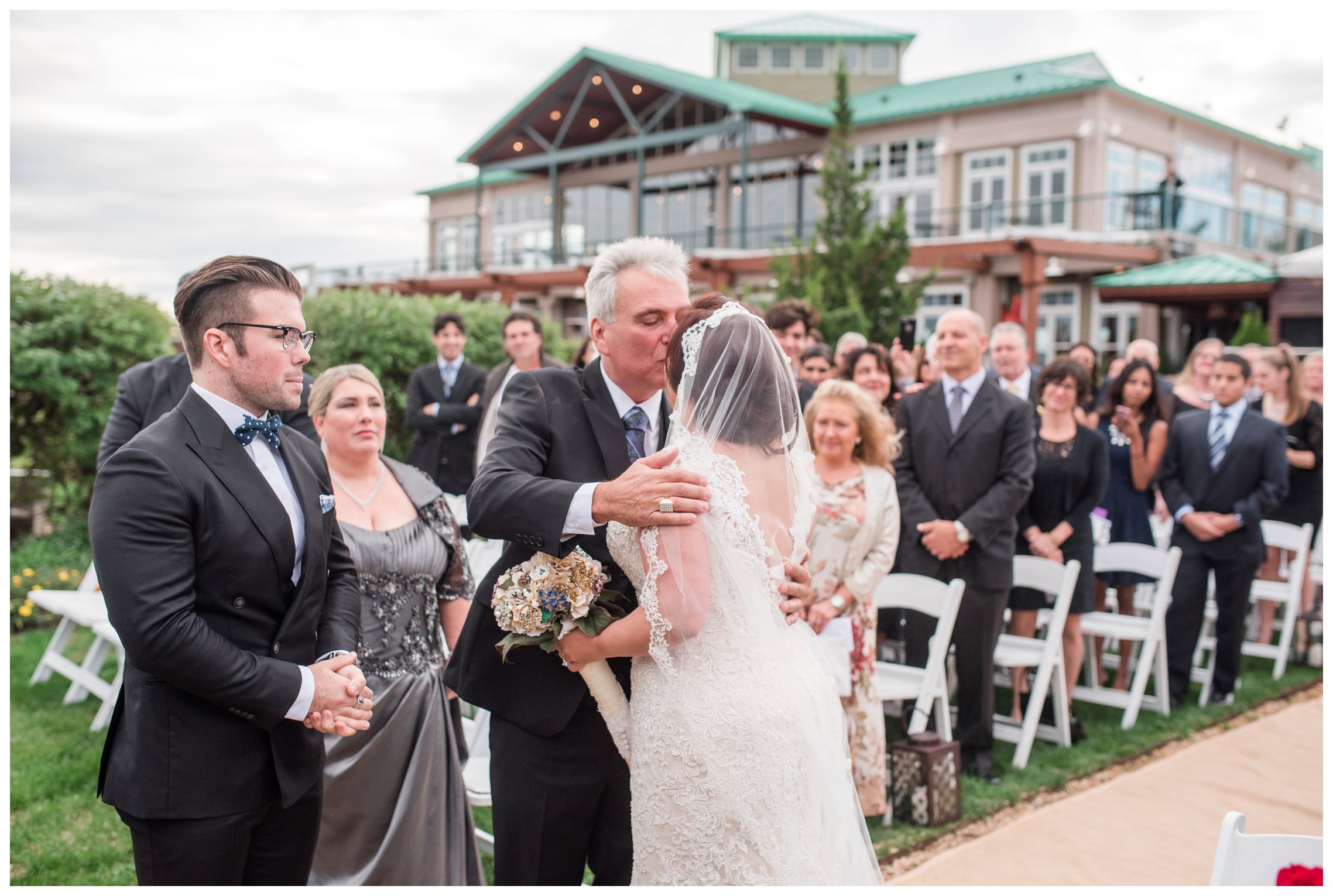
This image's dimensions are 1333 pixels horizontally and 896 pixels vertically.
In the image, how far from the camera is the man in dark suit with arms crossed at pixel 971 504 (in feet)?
17.1

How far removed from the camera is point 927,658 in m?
5.43

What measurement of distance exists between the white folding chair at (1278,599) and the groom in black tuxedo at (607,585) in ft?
19.0

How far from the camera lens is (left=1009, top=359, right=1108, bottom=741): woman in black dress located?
594 cm

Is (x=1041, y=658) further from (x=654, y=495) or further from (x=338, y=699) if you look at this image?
(x=338, y=699)

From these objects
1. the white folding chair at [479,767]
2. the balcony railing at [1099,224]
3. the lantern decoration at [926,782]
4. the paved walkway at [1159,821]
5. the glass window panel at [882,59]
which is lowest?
the paved walkway at [1159,821]

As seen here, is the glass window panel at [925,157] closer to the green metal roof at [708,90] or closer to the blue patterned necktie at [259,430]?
the green metal roof at [708,90]

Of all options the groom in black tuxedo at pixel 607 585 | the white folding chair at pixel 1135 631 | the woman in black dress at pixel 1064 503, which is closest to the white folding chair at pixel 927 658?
the woman in black dress at pixel 1064 503

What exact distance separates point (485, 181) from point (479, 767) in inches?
1548

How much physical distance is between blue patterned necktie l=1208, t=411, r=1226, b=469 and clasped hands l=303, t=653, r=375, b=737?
6190mm

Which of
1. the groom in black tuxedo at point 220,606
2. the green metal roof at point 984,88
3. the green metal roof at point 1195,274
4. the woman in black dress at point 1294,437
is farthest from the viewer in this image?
the green metal roof at point 984,88

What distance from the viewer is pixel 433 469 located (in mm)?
8586

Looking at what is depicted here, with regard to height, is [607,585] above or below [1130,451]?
below

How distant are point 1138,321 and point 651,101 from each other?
17522 millimetres

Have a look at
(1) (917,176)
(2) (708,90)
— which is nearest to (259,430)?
(1) (917,176)
